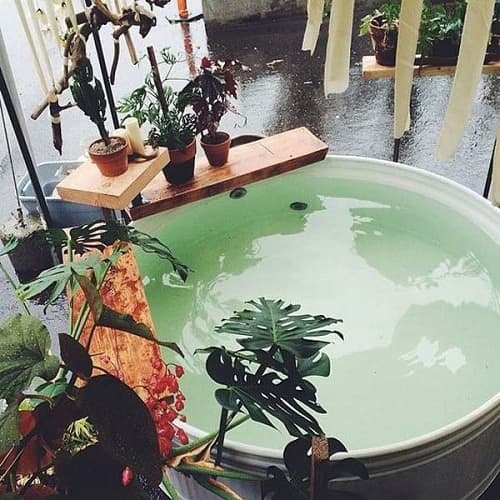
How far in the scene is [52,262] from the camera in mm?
2877

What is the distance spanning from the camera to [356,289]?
2.49 m

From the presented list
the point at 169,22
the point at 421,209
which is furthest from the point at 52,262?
the point at 169,22

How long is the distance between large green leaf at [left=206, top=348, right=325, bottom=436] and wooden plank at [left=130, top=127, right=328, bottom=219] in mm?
1653

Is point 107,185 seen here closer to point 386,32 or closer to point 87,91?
point 87,91

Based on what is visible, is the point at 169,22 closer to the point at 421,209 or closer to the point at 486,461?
the point at 421,209

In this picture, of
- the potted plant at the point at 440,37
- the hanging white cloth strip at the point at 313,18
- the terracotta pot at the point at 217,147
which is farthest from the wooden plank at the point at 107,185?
the potted plant at the point at 440,37

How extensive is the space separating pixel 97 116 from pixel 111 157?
20 cm

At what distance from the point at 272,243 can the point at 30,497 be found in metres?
Answer: 1.98

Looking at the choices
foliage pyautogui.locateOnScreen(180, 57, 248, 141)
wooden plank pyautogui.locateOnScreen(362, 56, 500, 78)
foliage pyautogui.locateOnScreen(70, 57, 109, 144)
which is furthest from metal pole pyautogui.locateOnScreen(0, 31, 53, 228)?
wooden plank pyautogui.locateOnScreen(362, 56, 500, 78)

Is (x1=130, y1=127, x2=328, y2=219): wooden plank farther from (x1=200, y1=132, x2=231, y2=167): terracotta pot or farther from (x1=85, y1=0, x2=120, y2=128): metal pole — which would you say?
(x1=85, y1=0, x2=120, y2=128): metal pole

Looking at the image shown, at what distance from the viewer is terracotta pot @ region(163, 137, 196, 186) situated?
261cm

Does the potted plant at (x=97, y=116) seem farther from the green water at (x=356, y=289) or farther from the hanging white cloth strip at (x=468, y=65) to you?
the hanging white cloth strip at (x=468, y=65)

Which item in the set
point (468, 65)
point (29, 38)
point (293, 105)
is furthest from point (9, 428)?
point (293, 105)

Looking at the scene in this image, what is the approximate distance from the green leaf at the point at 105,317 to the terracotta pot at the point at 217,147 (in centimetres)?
187
